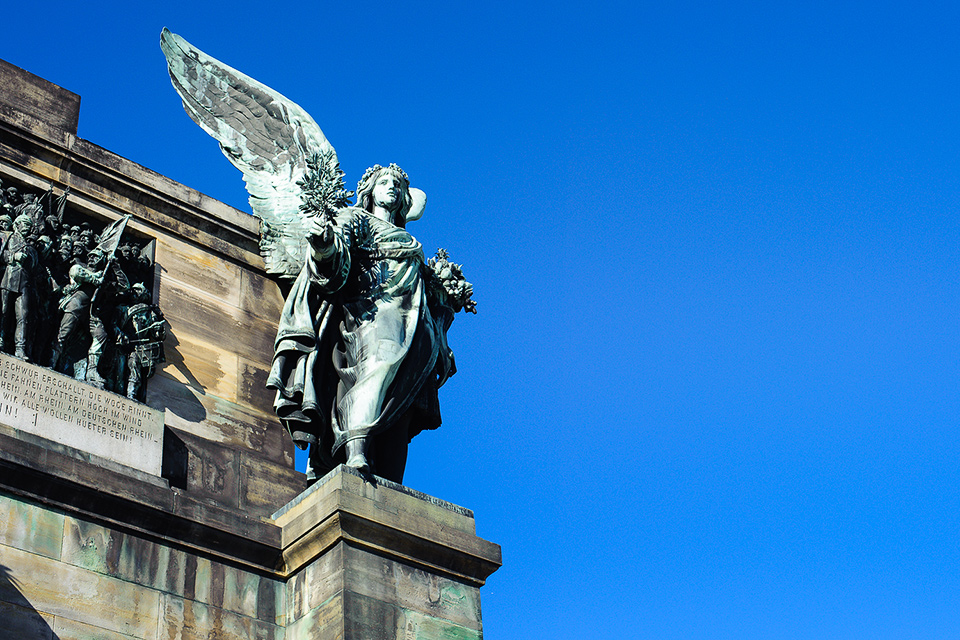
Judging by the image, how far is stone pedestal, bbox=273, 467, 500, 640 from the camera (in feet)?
34.6

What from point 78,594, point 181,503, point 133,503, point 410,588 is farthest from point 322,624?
point 78,594

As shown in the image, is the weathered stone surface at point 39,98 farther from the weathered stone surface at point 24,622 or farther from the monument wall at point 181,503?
the weathered stone surface at point 24,622

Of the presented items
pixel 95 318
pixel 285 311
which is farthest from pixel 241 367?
pixel 95 318

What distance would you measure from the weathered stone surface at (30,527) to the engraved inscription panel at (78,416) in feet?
2.50

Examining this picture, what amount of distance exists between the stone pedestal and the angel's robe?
863mm

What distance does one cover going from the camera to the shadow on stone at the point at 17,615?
9.34m

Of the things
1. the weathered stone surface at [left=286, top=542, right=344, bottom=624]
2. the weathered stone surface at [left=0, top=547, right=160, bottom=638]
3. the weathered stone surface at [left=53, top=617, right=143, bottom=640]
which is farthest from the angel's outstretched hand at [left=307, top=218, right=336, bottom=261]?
the weathered stone surface at [left=53, top=617, right=143, bottom=640]

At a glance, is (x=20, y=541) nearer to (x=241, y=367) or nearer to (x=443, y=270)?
(x=241, y=367)

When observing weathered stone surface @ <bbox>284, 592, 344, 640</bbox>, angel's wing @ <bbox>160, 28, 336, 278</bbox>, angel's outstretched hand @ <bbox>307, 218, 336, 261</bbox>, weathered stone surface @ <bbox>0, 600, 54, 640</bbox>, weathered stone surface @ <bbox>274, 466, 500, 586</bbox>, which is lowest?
weathered stone surface @ <bbox>0, 600, 54, 640</bbox>

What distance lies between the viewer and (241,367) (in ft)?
41.9

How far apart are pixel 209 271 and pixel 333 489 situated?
3449mm

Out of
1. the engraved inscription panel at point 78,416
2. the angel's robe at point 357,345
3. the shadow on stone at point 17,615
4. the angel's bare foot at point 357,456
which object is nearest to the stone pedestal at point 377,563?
the angel's bare foot at point 357,456

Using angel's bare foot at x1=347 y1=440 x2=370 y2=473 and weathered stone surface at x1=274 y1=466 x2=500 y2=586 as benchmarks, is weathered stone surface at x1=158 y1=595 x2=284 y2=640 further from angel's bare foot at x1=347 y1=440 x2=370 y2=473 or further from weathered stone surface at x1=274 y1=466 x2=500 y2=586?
angel's bare foot at x1=347 y1=440 x2=370 y2=473

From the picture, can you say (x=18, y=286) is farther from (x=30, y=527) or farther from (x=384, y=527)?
(x=384, y=527)
